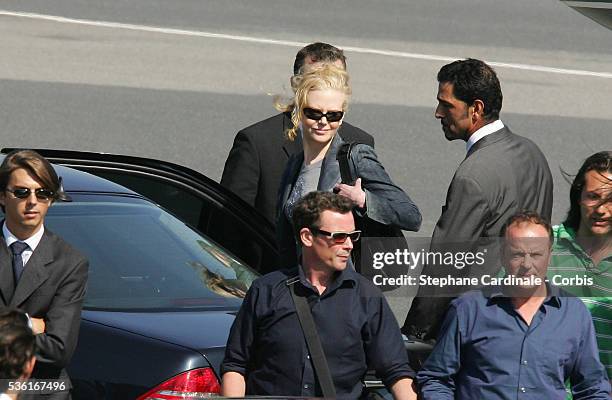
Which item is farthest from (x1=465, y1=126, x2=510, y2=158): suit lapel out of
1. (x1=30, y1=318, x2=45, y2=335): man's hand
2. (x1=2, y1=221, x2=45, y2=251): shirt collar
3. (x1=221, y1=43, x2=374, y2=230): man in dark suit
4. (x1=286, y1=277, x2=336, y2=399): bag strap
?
(x1=30, y1=318, x2=45, y2=335): man's hand

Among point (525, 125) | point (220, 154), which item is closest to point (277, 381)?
point (220, 154)

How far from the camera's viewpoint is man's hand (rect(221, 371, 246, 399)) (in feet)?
16.1

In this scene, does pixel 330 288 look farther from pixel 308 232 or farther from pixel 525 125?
pixel 525 125

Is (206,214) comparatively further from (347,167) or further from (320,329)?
(320,329)

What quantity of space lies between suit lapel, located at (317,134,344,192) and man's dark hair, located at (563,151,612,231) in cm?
98

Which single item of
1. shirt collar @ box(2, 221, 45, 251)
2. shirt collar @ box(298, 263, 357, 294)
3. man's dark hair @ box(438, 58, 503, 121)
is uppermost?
man's dark hair @ box(438, 58, 503, 121)

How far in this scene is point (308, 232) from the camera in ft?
16.6

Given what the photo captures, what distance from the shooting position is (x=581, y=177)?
5316 millimetres

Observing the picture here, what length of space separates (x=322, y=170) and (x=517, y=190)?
807mm

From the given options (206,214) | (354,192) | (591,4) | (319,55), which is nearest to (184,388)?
(354,192)

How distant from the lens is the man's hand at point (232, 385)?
491 cm

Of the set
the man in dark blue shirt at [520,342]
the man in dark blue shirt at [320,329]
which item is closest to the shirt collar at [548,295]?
the man in dark blue shirt at [520,342]

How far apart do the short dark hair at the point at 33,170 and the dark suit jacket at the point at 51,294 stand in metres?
0.18

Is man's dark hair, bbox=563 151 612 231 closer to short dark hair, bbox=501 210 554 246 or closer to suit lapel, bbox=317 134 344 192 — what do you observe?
short dark hair, bbox=501 210 554 246
